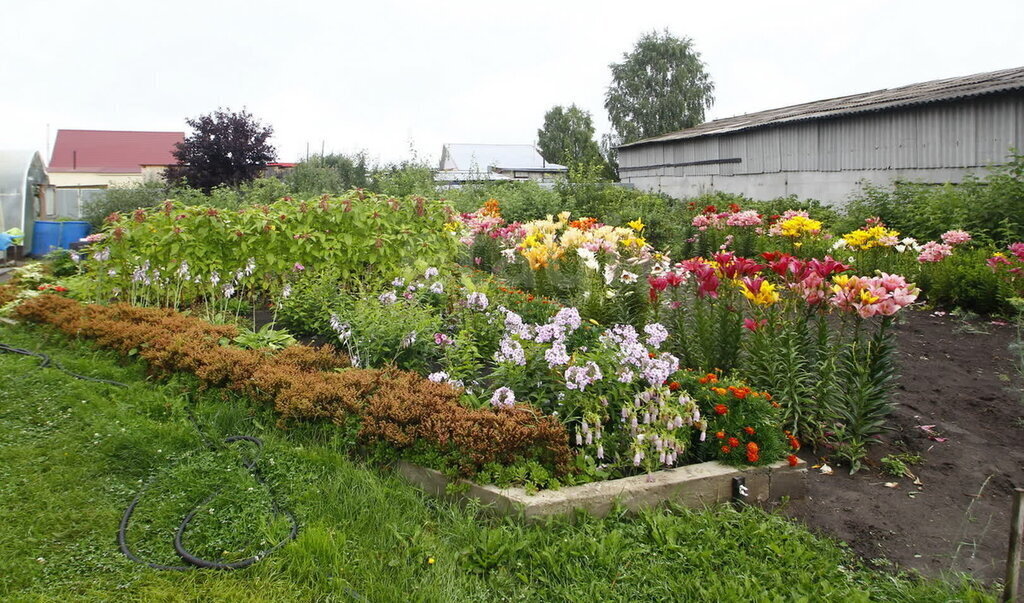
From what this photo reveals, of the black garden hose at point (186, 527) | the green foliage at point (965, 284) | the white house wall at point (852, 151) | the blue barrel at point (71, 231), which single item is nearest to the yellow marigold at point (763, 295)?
the black garden hose at point (186, 527)

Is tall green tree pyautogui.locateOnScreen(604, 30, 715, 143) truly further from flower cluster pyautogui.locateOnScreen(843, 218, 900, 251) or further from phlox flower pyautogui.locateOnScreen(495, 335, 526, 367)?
phlox flower pyautogui.locateOnScreen(495, 335, 526, 367)

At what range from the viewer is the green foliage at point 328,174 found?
1856cm

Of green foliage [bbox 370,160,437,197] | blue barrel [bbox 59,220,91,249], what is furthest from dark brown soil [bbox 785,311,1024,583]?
blue barrel [bbox 59,220,91,249]

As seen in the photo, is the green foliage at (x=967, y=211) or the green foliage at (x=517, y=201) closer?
the green foliage at (x=967, y=211)

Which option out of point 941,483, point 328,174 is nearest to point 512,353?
point 941,483

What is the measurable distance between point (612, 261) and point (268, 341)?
118 inches

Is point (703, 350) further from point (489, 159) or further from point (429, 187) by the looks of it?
point (489, 159)

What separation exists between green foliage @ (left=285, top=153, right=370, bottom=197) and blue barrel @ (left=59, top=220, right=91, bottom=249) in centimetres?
442

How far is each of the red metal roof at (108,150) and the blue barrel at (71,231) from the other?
1608 inches

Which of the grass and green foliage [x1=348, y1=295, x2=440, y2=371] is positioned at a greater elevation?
green foliage [x1=348, y1=295, x2=440, y2=371]

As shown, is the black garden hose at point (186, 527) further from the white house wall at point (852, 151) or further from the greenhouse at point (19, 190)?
the greenhouse at point (19, 190)

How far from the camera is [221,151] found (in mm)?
20812

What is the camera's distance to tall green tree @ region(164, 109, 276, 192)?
20688 millimetres

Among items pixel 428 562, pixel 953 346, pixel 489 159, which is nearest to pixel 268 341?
pixel 428 562
